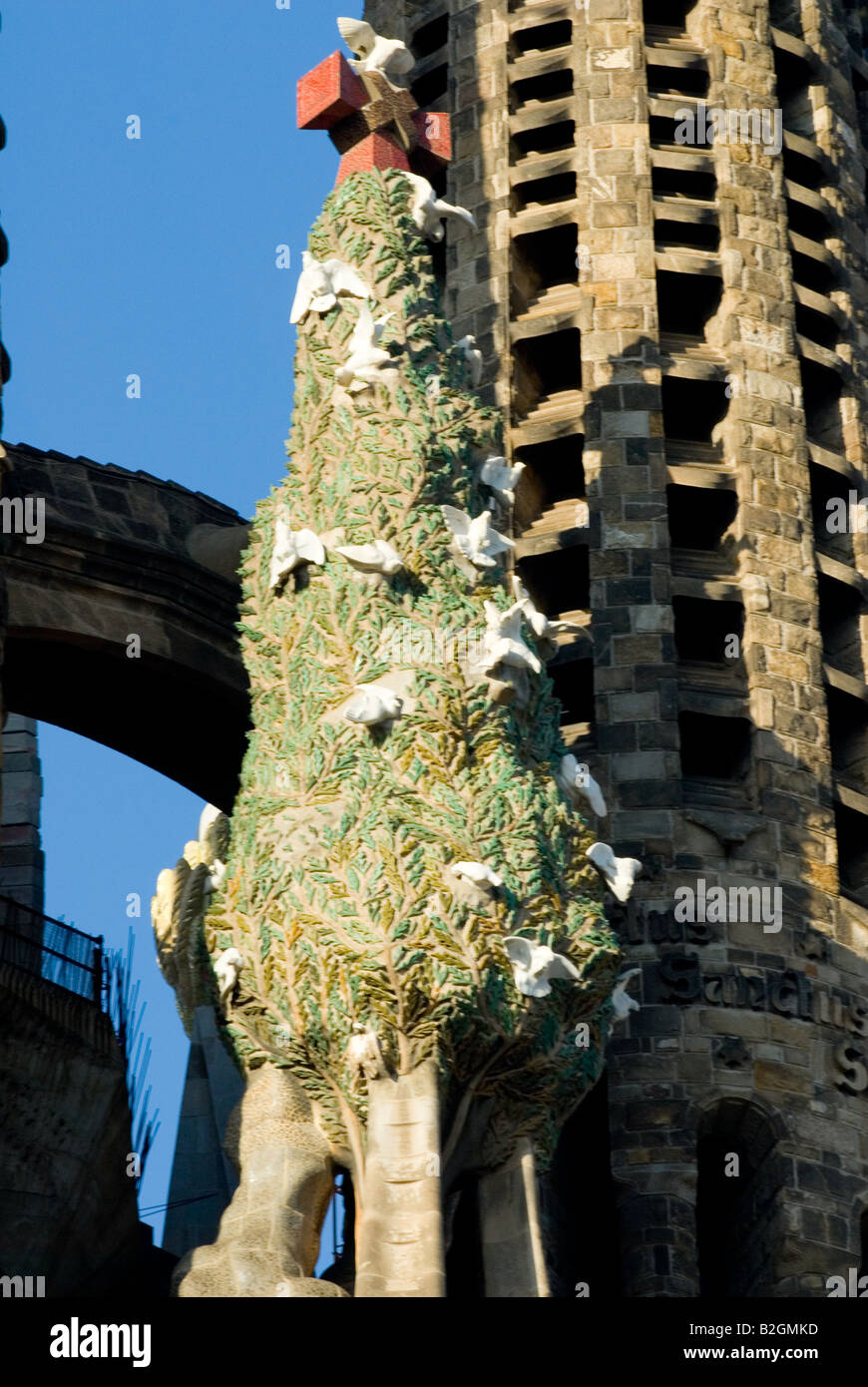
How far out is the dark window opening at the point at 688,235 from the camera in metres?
40.5

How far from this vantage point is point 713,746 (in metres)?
37.3

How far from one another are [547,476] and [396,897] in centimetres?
1214

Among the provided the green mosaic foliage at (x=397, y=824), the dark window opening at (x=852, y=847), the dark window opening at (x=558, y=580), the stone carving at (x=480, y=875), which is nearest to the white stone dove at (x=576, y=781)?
the green mosaic foliage at (x=397, y=824)

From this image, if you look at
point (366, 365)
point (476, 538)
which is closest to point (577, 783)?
point (476, 538)

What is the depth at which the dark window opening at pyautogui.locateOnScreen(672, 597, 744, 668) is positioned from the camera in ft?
124

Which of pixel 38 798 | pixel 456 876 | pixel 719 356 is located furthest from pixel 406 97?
pixel 38 798

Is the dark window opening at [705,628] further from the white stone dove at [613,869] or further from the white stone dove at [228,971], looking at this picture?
the white stone dove at [228,971]

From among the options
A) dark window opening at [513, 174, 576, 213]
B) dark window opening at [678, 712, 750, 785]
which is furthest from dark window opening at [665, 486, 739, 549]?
dark window opening at [513, 174, 576, 213]

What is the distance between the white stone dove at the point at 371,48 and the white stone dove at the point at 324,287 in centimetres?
276

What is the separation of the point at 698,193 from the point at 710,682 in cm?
648

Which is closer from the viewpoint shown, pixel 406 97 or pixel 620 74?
pixel 406 97

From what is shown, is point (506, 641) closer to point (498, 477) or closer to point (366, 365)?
point (498, 477)
